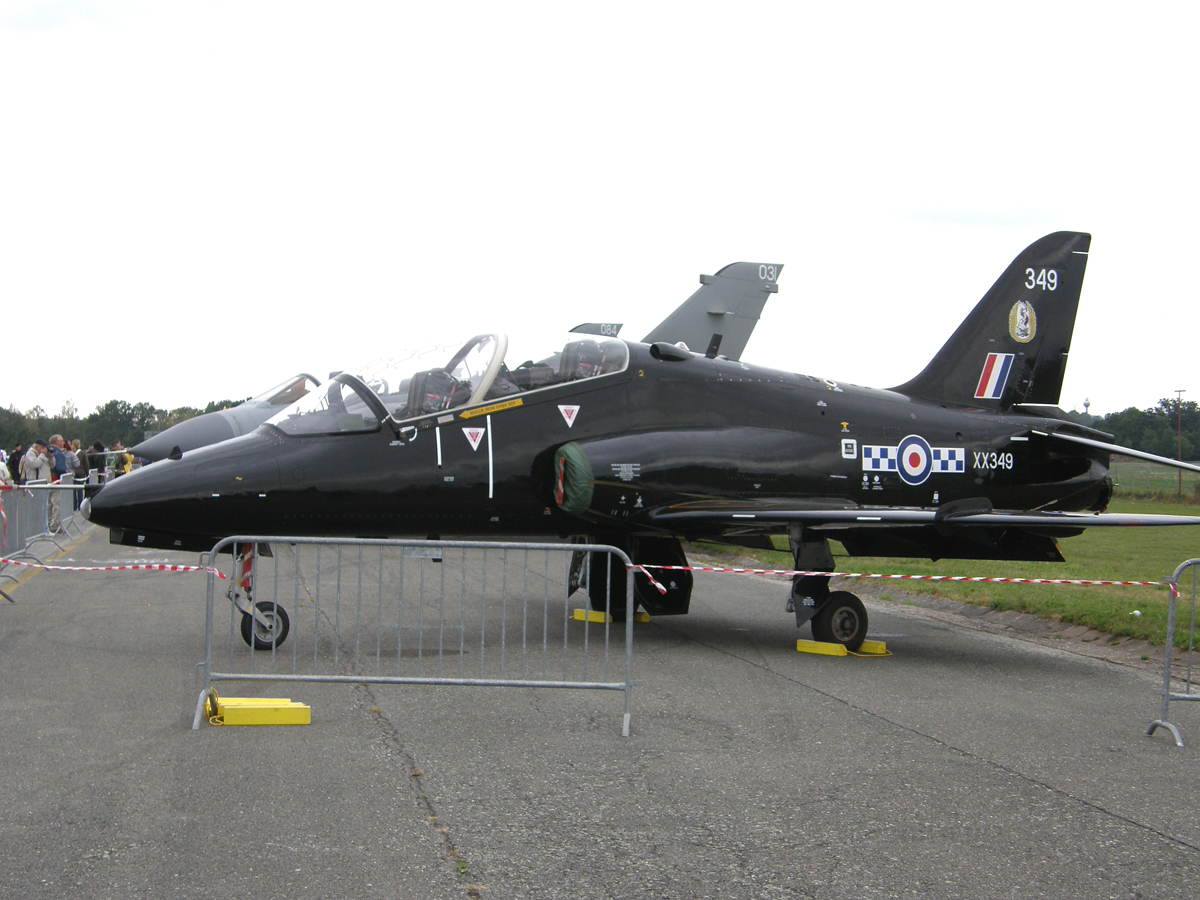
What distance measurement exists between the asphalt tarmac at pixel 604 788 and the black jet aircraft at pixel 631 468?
1331mm

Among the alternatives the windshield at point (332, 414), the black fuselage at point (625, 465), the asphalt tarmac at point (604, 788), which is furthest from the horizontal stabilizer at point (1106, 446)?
the windshield at point (332, 414)

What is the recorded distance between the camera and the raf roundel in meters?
10.5

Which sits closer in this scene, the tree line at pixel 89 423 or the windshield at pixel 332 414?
the windshield at pixel 332 414

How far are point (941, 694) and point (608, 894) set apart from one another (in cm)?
438

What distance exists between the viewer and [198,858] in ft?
12.2

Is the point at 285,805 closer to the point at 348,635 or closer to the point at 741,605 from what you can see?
the point at 348,635

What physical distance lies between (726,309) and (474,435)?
14075mm

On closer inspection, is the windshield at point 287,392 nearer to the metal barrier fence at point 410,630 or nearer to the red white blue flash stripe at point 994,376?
the metal barrier fence at point 410,630

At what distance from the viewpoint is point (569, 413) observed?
8.98 meters

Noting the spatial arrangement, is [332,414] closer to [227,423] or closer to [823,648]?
[823,648]

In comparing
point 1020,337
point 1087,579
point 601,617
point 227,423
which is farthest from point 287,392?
point 1087,579

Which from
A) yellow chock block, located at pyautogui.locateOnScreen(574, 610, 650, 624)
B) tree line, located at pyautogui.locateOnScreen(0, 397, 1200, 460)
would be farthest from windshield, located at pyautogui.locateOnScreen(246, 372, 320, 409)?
tree line, located at pyautogui.locateOnScreen(0, 397, 1200, 460)

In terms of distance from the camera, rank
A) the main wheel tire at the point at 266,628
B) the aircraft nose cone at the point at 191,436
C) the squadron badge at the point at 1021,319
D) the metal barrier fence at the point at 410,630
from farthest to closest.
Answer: the aircraft nose cone at the point at 191,436 < the squadron badge at the point at 1021,319 < the main wheel tire at the point at 266,628 < the metal barrier fence at the point at 410,630

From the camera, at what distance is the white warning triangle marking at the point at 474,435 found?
28.1 ft
